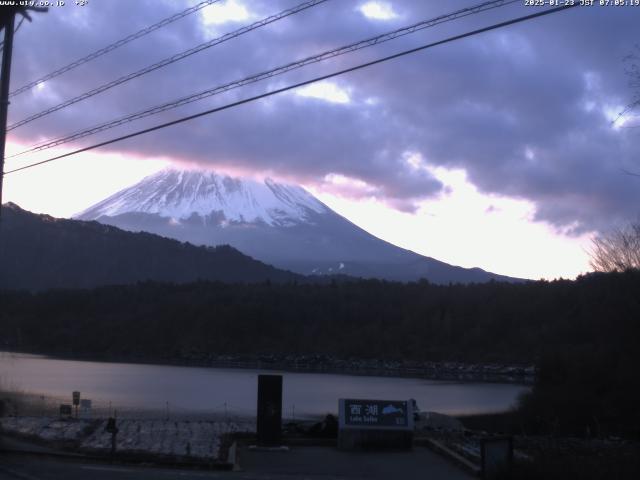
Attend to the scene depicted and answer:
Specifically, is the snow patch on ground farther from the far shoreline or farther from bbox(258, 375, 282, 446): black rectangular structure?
the far shoreline

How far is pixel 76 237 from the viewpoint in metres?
180

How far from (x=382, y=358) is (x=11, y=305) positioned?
2110 inches

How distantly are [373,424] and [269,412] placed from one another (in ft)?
7.99

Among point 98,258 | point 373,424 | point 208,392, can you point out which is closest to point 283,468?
point 373,424

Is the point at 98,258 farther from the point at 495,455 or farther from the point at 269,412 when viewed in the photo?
the point at 495,455

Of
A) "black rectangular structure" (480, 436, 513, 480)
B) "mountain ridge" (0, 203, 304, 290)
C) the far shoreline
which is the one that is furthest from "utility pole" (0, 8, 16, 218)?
"mountain ridge" (0, 203, 304, 290)

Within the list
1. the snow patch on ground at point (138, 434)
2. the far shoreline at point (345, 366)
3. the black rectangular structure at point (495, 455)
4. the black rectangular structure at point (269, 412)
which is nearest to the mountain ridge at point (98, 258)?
the far shoreline at point (345, 366)

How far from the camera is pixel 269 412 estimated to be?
19.7m

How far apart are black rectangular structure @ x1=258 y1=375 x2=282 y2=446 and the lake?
18285mm

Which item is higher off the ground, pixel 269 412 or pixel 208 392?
pixel 269 412

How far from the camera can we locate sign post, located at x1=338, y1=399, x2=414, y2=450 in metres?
20.2

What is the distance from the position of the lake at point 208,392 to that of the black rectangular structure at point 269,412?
1828 centimetres

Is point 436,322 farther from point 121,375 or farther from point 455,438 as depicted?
point 455,438

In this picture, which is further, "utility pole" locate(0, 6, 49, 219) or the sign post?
the sign post
